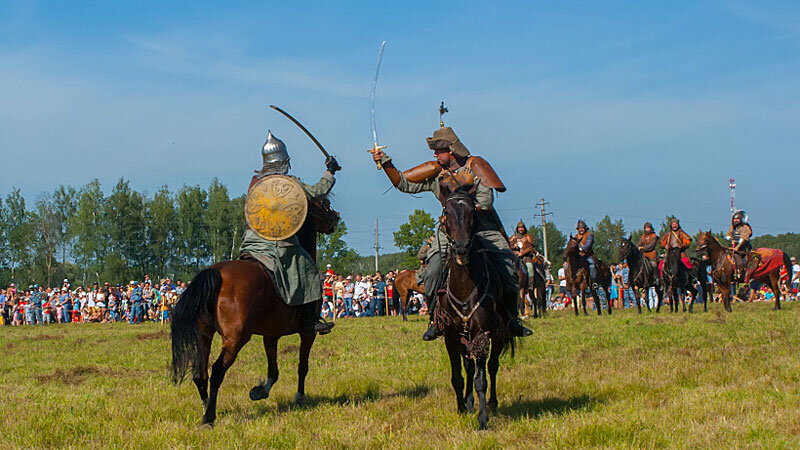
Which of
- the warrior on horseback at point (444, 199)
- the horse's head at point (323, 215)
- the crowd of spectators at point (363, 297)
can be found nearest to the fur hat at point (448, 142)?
the warrior on horseback at point (444, 199)

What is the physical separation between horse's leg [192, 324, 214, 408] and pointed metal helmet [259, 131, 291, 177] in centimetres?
180

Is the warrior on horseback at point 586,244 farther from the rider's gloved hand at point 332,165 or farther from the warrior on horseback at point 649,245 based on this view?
the rider's gloved hand at point 332,165

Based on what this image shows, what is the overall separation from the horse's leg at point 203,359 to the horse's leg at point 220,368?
200mm

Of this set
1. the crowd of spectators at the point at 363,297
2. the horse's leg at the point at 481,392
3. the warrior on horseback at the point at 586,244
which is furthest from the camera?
the crowd of spectators at the point at 363,297

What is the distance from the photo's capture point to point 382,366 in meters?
10.8

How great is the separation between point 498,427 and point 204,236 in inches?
2792

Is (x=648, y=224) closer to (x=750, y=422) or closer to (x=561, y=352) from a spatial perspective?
(x=561, y=352)

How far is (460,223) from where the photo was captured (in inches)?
248

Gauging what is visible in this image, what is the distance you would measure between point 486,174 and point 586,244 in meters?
15.6

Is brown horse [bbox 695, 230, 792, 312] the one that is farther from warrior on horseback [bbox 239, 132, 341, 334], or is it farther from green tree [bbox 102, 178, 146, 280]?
green tree [bbox 102, 178, 146, 280]

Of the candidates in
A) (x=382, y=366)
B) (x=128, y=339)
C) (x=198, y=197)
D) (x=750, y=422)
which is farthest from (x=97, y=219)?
(x=750, y=422)

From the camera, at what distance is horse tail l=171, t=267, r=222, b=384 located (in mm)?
7062

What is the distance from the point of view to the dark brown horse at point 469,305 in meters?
6.36

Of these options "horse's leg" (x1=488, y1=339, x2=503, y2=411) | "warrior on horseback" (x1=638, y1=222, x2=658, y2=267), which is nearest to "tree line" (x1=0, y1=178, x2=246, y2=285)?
"warrior on horseback" (x1=638, y1=222, x2=658, y2=267)
